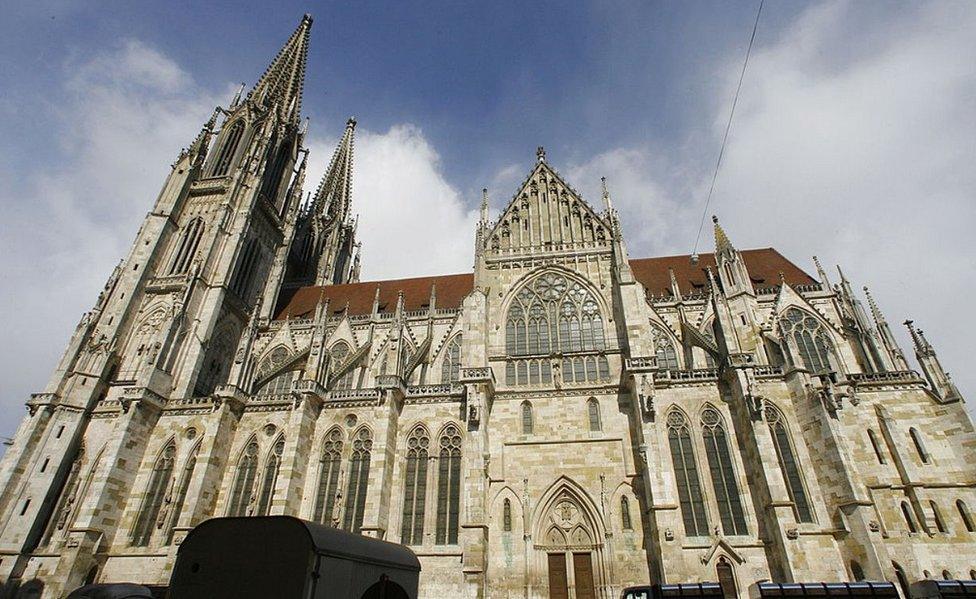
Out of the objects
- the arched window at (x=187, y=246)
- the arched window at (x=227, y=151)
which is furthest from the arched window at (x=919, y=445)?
the arched window at (x=227, y=151)

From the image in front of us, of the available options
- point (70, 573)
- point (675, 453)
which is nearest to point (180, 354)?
point (70, 573)

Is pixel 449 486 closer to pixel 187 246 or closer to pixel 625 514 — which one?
pixel 625 514

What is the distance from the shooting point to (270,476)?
20281mm

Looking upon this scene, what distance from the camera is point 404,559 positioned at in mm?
8875

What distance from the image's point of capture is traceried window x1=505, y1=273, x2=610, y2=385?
20.9m

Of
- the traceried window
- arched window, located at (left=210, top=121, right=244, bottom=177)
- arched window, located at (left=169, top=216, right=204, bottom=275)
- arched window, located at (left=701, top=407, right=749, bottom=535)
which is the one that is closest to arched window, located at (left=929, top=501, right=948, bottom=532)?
arched window, located at (left=701, top=407, right=749, bottom=535)

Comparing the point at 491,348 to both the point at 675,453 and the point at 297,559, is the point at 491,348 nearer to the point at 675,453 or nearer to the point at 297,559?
the point at 675,453

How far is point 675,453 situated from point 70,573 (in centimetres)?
2264

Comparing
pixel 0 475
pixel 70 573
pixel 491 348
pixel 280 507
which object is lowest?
pixel 70 573

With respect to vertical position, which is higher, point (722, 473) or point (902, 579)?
point (722, 473)

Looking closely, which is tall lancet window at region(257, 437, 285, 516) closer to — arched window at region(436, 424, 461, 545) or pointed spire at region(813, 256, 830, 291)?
arched window at region(436, 424, 461, 545)

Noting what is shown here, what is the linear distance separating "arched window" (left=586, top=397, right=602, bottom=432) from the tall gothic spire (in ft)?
113

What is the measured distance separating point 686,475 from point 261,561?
49.9 ft

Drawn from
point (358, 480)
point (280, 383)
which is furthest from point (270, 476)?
point (280, 383)
